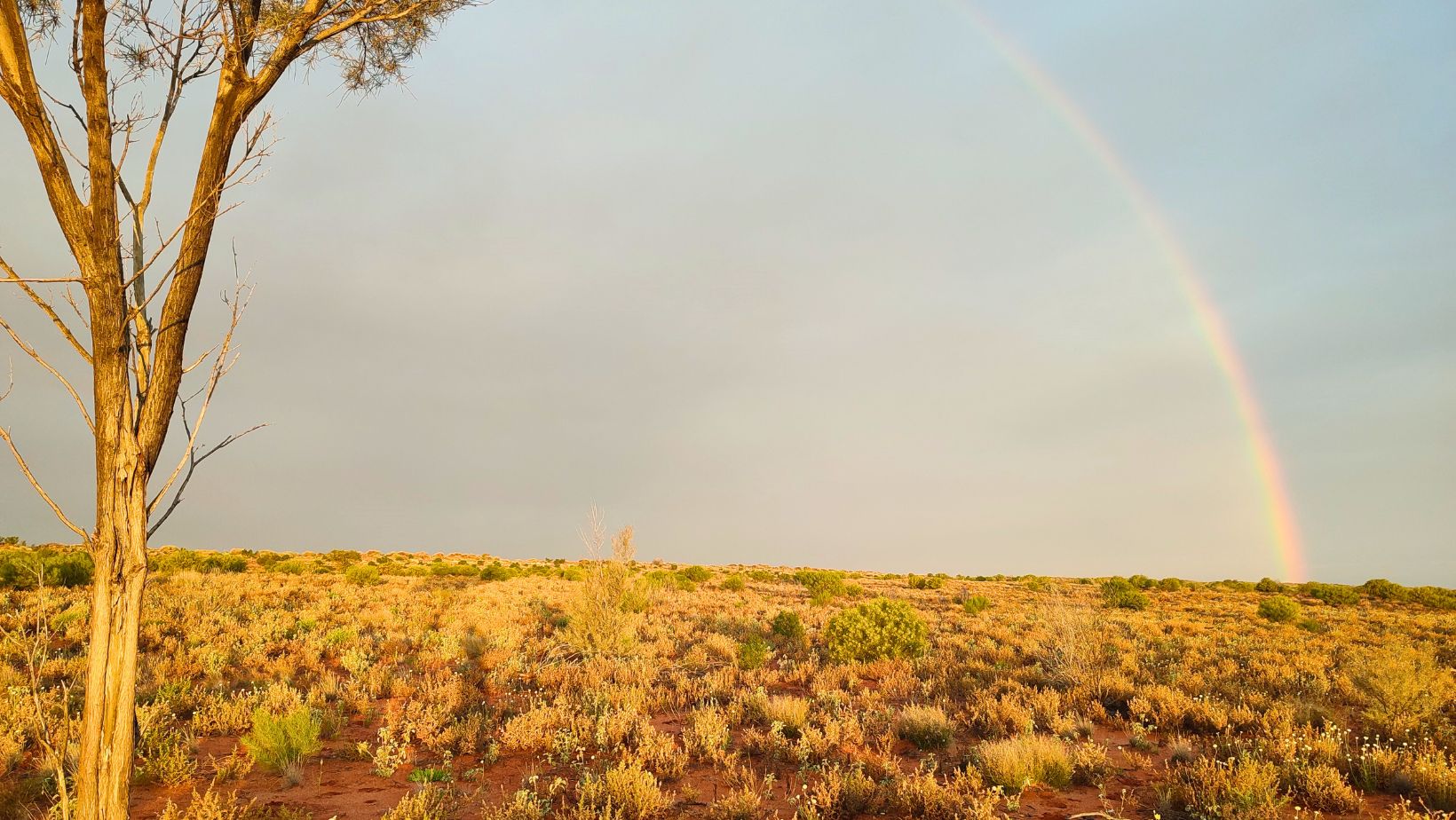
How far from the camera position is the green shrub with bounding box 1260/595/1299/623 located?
21344 mm

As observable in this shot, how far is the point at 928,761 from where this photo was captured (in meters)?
7.35

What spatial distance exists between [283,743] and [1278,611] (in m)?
28.1

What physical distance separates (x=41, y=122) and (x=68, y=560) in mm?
20637

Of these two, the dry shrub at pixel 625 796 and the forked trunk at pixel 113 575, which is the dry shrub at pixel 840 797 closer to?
the dry shrub at pixel 625 796

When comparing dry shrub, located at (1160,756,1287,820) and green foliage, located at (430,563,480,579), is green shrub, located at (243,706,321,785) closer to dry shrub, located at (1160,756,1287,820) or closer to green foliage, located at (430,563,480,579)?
dry shrub, located at (1160,756,1287,820)

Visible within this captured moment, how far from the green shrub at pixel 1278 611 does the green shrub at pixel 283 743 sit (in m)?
27.3

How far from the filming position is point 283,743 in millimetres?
6938

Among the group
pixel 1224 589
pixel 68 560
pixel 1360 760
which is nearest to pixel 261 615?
pixel 68 560

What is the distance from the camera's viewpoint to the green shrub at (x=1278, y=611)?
70.0ft

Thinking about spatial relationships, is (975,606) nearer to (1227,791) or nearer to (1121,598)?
(1121,598)

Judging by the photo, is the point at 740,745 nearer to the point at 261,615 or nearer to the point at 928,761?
the point at 928,761

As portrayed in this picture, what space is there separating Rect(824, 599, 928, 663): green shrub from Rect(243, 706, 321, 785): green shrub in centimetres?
947

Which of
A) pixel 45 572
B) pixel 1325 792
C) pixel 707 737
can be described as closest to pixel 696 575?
pixel 45 572

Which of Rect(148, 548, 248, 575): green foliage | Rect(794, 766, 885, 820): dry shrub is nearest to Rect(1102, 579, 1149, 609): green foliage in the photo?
Rect(794, 766, 885, 820): dry shrub
